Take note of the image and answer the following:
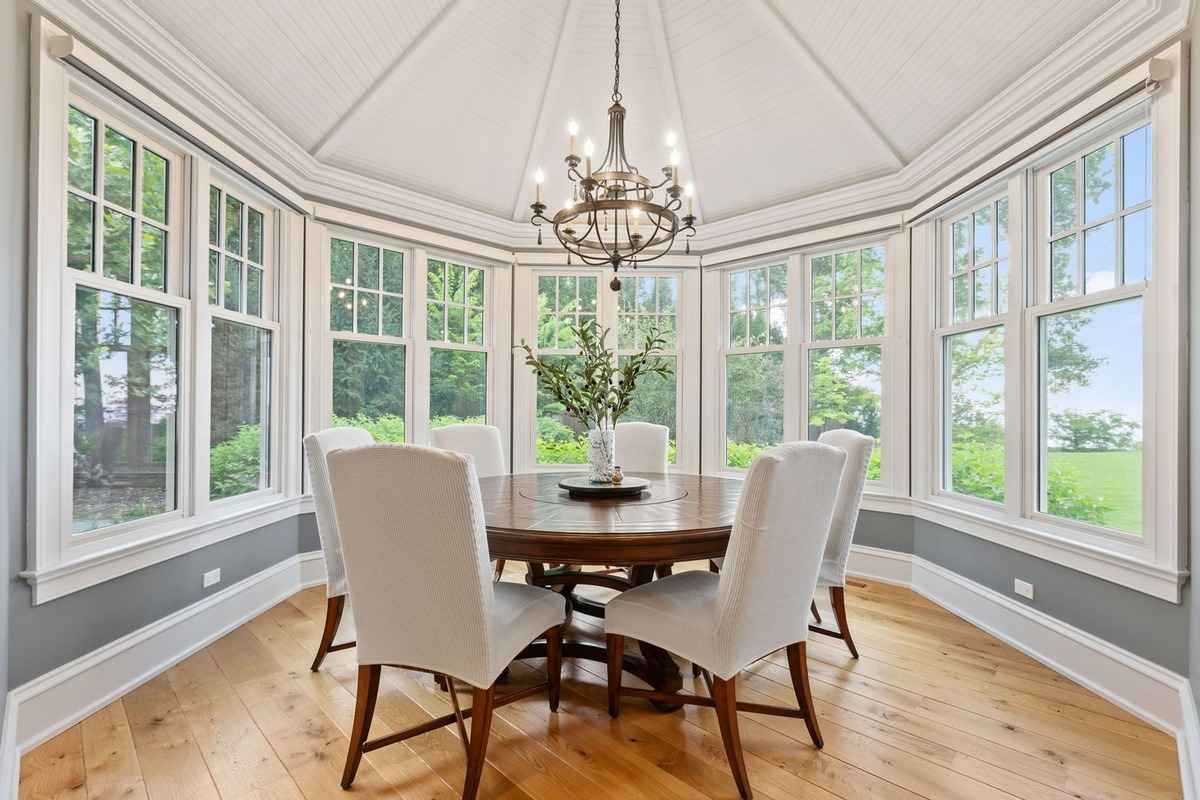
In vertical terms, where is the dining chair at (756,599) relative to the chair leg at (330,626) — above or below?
above

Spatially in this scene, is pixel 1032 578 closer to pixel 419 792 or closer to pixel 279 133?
pixel 419 792

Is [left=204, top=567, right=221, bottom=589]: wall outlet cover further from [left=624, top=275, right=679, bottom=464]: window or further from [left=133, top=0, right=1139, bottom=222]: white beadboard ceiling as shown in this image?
[left=624, top=275, right=679, bottom=464]: window

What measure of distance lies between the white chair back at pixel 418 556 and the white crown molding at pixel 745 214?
2047 mm

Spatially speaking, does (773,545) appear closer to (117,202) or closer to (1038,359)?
(1038,359)

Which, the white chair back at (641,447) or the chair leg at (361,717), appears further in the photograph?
the white chair back at (641,447)

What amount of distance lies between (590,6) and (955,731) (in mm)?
3879

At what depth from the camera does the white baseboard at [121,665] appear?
1.86 meters

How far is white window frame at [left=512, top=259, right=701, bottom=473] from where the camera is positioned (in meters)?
4.54

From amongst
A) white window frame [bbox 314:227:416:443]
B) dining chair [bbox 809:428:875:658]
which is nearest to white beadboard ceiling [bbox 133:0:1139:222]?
white window frame [bbox 314:227:416:443]

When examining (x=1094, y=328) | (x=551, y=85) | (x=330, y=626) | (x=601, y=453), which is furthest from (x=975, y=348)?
(x=330, y=626)

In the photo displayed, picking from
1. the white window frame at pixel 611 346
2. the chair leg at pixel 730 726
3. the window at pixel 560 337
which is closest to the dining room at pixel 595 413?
the chair leg at pixel 730 726

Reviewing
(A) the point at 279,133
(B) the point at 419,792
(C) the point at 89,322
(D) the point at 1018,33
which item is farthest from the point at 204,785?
(D) the point at 1018,33

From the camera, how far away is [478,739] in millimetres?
1598

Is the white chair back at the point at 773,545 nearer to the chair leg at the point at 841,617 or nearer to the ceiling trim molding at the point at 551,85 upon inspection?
the chair leg at the point at 841,617
